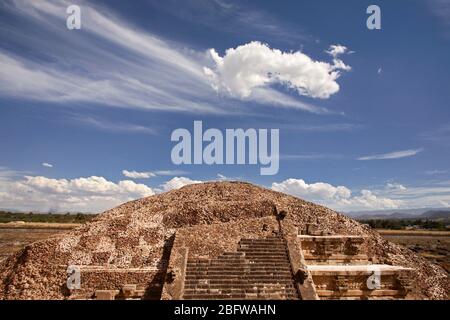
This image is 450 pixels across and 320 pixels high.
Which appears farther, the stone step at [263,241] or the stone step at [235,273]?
the stone step at [263,241]

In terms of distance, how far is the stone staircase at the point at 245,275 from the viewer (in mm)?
16219

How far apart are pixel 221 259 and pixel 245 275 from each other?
1.43 m

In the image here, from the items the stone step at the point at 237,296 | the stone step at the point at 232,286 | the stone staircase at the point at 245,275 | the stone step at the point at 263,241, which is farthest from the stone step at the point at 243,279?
the stone step at the point at 263,241

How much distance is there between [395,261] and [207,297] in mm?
10737

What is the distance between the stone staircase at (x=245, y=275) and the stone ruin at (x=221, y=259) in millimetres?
43

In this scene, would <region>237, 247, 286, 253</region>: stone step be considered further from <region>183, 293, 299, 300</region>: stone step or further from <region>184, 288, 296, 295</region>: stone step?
<region>183, 293, 299, 300</region>: stone step

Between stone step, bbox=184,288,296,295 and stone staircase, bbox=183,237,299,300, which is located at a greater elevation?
stone staircase, bbox=183,237,299,300

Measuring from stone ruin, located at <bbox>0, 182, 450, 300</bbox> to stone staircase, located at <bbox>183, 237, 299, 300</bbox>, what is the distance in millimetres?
43

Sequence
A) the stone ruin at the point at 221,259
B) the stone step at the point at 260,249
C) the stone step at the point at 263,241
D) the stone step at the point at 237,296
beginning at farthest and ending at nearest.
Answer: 1. the stone step at the point at 263,241
2. the stone step at the point at 260,249
3. the stone ruin at the point at 221,259
4. the stone step at the point at 237,296

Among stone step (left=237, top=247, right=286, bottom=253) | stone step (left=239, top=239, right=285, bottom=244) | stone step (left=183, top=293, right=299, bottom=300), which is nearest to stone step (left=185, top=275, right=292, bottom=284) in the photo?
stone step (left=183, top=293, right=299, bottom=300)

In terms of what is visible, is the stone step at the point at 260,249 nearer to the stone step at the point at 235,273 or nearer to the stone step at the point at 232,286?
the stone step at the point at 235,273

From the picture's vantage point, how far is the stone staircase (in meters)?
16.2

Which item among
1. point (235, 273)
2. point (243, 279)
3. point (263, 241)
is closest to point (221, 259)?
point (235, 273)
